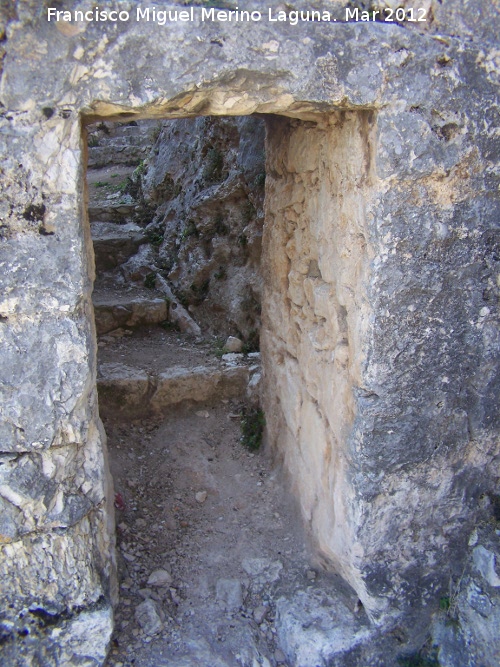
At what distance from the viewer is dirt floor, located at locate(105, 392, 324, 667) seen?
263 cm

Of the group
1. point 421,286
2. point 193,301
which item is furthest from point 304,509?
point 193,301

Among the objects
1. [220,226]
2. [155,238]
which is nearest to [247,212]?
[220,226]

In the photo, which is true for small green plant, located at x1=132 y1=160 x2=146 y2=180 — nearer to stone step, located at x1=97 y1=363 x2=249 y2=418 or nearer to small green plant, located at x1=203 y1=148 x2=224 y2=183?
small green plant, located at x1=203 y1=148 x2=224 y2=183

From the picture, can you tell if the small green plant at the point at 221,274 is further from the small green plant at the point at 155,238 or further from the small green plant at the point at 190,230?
the small green plant at the point at 155,238

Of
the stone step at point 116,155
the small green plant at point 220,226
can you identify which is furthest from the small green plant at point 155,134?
the small green plant at point 220,226

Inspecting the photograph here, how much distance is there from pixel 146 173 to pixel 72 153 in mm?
4634

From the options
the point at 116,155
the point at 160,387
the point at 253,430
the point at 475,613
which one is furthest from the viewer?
the point at 116,155

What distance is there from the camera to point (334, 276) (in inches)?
101

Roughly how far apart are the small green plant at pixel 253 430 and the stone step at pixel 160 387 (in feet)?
1.10

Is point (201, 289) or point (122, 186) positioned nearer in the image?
point (201, 289)

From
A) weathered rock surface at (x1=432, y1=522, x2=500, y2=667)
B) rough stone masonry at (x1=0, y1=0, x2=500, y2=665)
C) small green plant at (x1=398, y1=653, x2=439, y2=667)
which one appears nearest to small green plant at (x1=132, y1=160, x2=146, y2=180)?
rough stone masonry at (x1=0, y1=0, x2=500, y2=665)

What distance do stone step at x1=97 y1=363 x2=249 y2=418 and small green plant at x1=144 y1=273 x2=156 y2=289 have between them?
4.53 feet

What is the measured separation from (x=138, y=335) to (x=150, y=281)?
0.75 metres

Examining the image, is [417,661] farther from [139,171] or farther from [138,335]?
[139,171]
